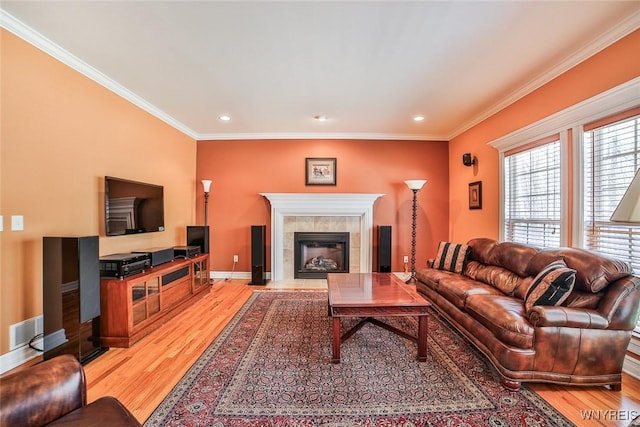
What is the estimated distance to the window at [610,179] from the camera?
2.03 m

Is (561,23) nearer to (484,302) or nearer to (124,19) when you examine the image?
(484,302)

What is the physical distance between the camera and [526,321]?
187 centimetres

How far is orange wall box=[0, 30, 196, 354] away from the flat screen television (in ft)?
0.48

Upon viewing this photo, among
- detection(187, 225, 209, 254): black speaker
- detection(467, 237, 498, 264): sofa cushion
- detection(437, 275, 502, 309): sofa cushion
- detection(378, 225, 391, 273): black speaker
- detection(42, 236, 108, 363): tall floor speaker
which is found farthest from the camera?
detection(378, 225, 391, 273): black speaker

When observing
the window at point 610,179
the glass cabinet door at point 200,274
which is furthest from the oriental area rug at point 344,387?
the window at point 610,179

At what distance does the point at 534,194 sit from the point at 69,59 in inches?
196

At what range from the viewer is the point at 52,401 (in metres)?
1.02

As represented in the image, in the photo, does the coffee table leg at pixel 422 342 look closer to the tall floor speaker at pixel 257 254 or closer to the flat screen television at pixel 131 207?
the tall floor speaker at pixel 257 254

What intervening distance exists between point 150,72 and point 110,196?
135 centimetres

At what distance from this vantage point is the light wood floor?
5.39ft

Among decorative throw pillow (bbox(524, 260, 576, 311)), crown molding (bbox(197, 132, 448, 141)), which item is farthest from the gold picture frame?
decorative throw pillow (bbox(524, 260, 576, 311))

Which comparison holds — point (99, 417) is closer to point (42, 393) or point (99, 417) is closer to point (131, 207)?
point (42, 393)

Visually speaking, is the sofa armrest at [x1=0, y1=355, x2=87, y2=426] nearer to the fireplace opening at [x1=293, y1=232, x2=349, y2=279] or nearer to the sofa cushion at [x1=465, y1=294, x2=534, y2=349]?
the sofa cushion at [x1=465, y1=294, x2=534, y2=349]

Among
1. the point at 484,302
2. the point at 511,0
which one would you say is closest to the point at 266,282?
the point at 484,302
